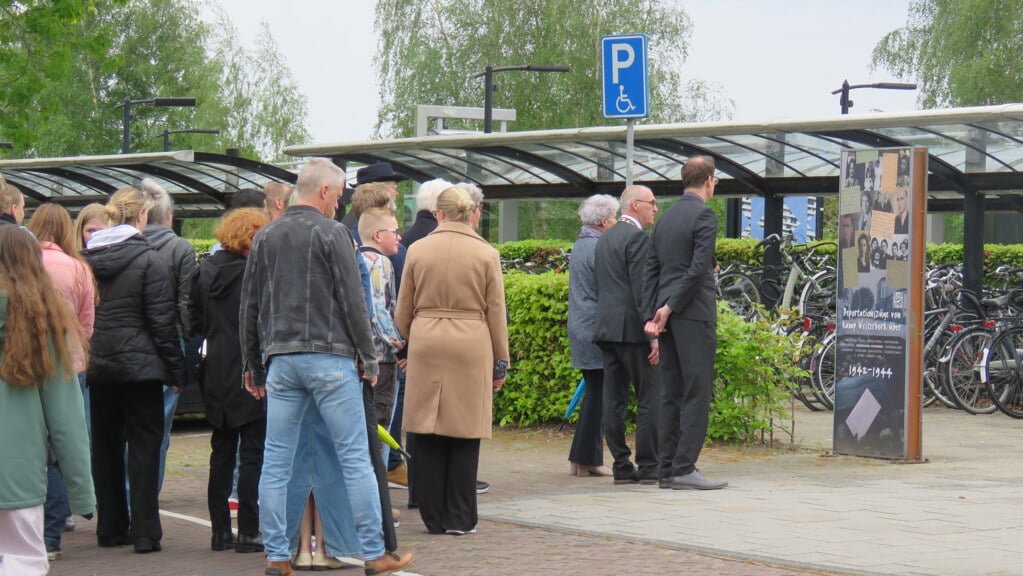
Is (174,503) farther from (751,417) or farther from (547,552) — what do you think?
(751,417)

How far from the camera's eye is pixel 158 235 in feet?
25.0

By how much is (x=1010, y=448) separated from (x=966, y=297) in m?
3.20

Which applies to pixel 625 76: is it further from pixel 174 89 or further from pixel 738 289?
pixel 174 89

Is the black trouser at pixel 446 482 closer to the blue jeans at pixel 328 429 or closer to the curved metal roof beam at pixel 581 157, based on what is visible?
the blue jeans at pixel 328 429

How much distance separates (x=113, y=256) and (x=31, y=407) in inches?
88.0

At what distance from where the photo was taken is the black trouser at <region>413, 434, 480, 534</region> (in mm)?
7391

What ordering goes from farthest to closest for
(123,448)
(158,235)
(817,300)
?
(817,300) → (158,235) → (123,448)

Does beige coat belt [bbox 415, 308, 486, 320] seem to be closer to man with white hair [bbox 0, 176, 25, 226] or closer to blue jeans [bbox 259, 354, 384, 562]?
blue jeans [bbox 259, 354, 384, 562]

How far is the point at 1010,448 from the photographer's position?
432 inches

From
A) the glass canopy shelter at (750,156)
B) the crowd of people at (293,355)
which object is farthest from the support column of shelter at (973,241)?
the crowd of people at (293,355)

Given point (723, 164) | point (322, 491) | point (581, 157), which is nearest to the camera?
point (322, 491)

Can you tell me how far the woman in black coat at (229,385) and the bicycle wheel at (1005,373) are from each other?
781 cm

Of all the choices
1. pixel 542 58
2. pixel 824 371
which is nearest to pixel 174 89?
pixel 542 58

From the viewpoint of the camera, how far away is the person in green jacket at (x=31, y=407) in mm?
4969
